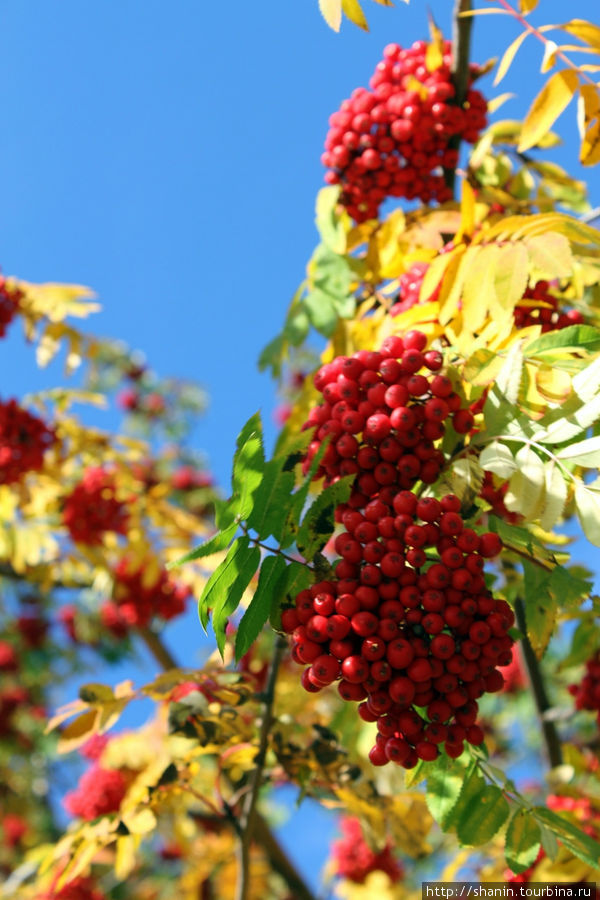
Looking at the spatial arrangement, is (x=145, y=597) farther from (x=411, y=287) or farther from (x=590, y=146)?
(x=590, y=146)

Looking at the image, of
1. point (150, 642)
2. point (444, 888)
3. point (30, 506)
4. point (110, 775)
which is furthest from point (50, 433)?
point (444, 888)

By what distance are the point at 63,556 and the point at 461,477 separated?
12.1ft

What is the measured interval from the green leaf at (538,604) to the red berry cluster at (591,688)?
1.40 meters

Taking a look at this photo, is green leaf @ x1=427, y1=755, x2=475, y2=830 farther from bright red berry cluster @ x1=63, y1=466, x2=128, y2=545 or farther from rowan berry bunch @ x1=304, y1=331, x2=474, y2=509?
bright red berry cluster @ x1=63, y1=466, x2=128, y2=545

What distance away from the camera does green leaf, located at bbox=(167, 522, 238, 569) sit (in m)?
1.54

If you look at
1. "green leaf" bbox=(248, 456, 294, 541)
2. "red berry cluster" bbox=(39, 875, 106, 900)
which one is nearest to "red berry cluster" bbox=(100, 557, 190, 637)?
"red berry cluster" bbox=(39, 875, 106, 900)

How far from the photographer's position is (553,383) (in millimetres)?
1865

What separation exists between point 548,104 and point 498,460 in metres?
1.17

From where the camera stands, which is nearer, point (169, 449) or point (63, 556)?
point (63, 556)

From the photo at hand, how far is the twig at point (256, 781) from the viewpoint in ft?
8.78

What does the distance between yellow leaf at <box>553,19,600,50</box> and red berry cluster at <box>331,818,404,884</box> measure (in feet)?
13.0

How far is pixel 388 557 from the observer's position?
66.7 inches

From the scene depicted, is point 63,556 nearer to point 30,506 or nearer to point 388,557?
point 30,506

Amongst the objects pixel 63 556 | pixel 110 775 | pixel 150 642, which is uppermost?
pixel 63 556
